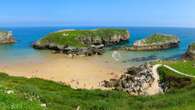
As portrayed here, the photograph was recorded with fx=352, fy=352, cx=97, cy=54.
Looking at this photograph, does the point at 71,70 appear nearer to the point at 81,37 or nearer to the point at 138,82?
the point at 138,82

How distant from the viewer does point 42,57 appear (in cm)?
11838

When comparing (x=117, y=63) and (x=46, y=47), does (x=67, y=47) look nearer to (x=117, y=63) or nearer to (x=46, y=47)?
(x=46, y=47)

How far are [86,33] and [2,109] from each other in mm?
155730

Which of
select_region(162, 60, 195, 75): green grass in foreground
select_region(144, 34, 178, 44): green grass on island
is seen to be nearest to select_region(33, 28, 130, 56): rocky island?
select_region(144, 34, 178, 44): green grass on island

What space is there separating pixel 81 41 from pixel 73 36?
18.1 ft

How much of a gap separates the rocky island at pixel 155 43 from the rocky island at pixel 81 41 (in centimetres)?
1474

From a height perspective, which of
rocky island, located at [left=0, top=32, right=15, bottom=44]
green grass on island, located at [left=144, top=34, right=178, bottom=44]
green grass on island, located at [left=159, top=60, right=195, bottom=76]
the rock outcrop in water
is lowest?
rocky island, located at [left=0, top=32, right=15, bottom=44]

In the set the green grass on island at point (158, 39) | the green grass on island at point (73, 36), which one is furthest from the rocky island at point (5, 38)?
the green grass on island at point (158, 39)

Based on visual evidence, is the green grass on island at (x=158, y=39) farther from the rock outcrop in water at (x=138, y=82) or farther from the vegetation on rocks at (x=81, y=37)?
the rock outcrop in water at (x=138, y=82)

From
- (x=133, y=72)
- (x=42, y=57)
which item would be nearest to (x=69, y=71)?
(x=133, y=72)

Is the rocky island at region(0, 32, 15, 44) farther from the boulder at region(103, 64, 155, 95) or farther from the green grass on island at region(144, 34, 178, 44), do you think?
the boulder at region(103, 64, 155, 95)

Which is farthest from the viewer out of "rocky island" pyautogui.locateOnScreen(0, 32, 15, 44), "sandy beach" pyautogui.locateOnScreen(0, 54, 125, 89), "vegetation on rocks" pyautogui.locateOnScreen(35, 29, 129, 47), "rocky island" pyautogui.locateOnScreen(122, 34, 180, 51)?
"rocky island" pyautogui.locateOnScreen(0, 32, 15, 44)

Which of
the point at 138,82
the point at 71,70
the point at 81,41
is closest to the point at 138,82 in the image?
the point at 138,82

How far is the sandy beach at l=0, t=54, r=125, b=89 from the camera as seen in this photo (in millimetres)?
73812
